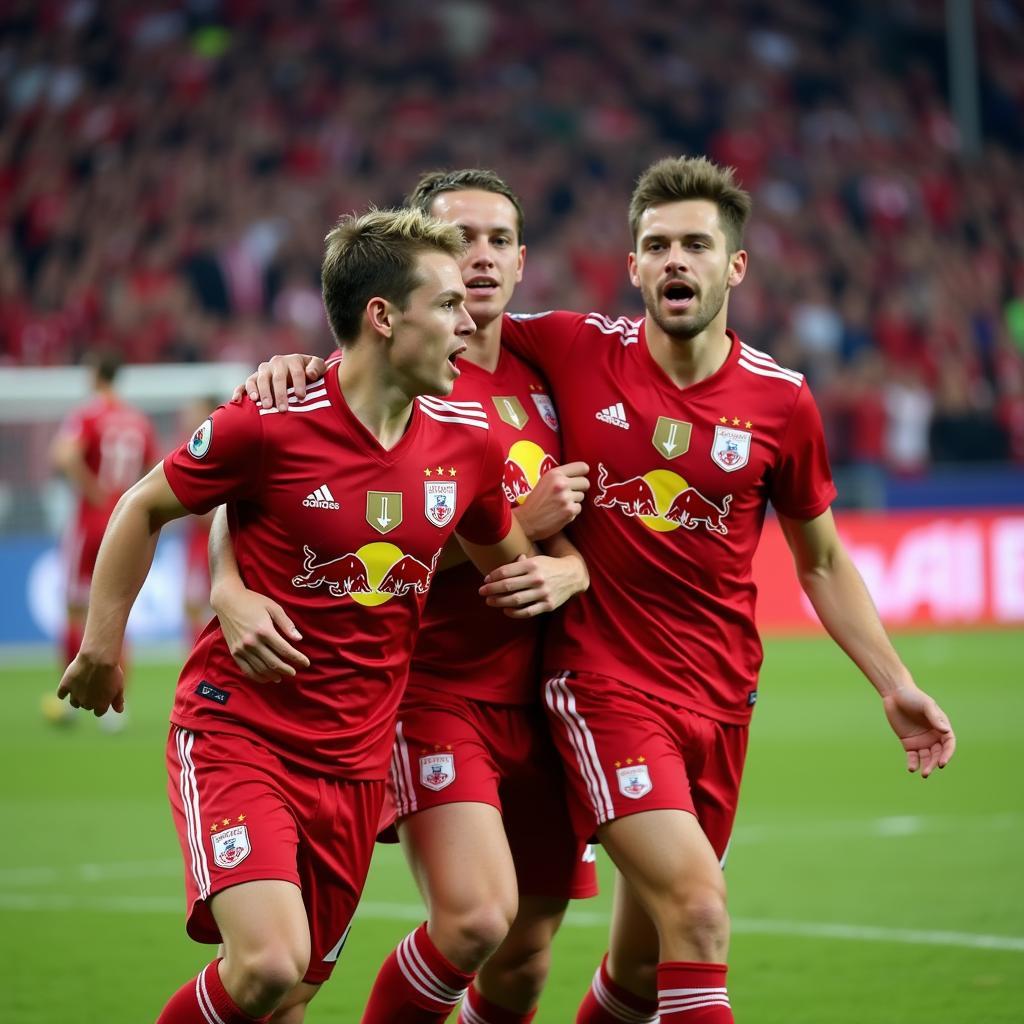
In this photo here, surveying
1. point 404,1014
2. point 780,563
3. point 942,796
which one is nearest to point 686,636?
point 404,1014

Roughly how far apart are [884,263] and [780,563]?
7542mm

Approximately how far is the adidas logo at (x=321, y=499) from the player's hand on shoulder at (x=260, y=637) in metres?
0.26

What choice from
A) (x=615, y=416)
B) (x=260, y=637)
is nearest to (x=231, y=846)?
(x=260, y=637)

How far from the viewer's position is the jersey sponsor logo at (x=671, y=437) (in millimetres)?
5117

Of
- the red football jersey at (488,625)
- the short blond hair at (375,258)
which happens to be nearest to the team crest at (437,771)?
the red football jersey at (488,625)

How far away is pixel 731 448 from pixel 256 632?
152 centimetres

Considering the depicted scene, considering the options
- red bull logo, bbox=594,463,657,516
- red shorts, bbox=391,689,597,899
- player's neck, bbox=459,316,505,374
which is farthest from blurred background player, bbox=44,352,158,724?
red bull logo, bbox=594,463,657,516

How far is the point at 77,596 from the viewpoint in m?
13.5

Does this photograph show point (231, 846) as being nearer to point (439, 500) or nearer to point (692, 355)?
point (439, 500)

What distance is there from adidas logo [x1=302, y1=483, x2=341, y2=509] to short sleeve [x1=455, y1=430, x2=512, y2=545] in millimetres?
442

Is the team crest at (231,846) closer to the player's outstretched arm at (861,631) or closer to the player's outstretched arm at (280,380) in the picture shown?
the player's outstretched arm at (280,380)

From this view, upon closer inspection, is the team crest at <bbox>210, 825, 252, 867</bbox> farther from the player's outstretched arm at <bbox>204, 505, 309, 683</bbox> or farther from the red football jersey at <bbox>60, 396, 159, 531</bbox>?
the red football jersey at <bbox>60, 396, 159, 531</bbox>

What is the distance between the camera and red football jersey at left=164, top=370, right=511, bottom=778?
4469mm

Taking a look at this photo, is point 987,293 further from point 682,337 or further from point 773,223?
point 682,337
